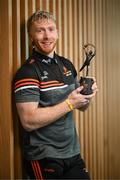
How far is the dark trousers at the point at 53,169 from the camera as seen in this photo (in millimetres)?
1333

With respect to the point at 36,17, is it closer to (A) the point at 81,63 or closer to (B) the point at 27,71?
(B) the point at 27,71

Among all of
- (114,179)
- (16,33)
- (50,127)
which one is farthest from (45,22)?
(114,179)

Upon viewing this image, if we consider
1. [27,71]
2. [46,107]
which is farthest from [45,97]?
[27,71]

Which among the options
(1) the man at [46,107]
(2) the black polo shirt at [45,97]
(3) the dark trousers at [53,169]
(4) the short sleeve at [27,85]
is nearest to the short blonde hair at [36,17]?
(1) the man at [46,107]

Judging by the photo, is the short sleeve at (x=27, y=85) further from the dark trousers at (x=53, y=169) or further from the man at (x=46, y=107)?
the dark trousers at (x=53, y=169)

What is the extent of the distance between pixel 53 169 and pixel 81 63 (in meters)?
1.01

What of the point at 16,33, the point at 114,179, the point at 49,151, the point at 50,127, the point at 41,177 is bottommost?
the point at 114,179

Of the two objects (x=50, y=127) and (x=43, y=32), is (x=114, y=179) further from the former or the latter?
(x=43, y=32)

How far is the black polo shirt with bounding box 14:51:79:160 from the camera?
129cm

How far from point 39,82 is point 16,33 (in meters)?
0.34

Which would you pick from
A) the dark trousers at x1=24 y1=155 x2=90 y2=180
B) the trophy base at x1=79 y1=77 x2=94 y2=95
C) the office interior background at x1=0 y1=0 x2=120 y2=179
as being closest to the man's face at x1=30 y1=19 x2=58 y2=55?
the office interior background at x1=0 y1=0 x2=120 y2=179

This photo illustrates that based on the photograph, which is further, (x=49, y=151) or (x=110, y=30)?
(x=110, y=30)

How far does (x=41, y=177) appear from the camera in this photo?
136cm

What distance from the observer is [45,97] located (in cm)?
135
